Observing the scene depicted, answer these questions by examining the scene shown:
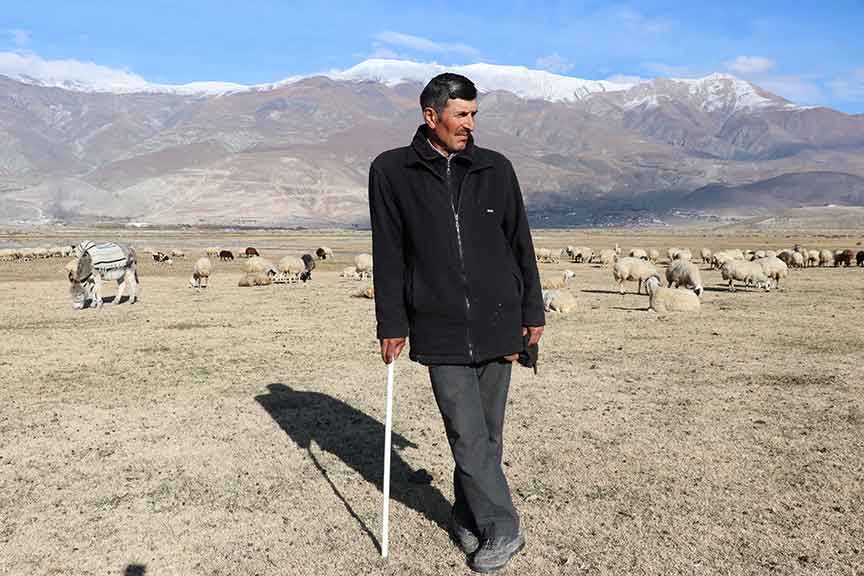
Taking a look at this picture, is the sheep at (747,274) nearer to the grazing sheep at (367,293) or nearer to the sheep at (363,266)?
the grazing sheep at (367,293)

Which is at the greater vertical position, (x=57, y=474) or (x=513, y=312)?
(x=513, y=312)

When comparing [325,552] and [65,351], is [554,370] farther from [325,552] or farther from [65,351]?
[65,351]

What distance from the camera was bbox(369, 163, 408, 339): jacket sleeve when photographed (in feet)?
14.4

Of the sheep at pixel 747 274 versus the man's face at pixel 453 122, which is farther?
the sheep at pixel 747 274

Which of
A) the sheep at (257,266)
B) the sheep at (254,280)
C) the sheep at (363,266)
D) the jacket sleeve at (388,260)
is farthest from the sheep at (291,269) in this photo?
the jacket sleeve at (388,260)

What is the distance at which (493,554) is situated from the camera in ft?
14.8

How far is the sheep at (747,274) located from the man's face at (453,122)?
68.0ft

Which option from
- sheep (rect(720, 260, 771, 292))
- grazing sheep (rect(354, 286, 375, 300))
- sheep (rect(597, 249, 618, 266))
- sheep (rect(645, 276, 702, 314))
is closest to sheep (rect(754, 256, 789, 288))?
sheep (rect(720, 260, 771, 292))

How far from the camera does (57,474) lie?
6.21 meters

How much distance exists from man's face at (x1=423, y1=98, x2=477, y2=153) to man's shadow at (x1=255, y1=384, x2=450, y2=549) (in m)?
2.81

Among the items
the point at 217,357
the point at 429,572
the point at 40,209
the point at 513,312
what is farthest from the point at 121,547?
the point at 40,209

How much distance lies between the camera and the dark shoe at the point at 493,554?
4.50m

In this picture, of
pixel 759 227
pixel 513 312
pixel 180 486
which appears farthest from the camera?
pixel 759 227

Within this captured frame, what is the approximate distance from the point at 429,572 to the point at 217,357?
7.71m
